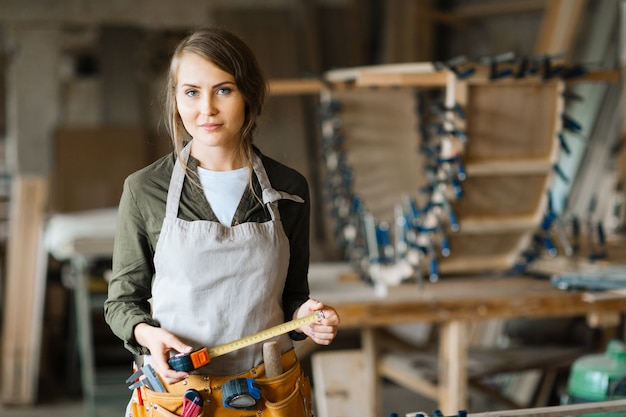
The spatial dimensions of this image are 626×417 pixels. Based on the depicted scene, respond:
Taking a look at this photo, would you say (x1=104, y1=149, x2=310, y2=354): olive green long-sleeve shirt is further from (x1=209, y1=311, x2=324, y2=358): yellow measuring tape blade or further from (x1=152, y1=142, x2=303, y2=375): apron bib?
(x1=209, y1=311, x2=324, y2=358): yellow measuring tape blade

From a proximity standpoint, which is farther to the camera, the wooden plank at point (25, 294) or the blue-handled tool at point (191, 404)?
the wooden plank at point (25, 294)

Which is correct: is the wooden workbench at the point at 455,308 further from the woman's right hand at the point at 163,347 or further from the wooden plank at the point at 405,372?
the woman's right hand at the point at 163,347

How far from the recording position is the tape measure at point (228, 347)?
4.85 ft

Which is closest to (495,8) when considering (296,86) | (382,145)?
(382,145)

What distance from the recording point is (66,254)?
488cm

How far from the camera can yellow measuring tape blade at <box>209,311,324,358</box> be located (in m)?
1.53

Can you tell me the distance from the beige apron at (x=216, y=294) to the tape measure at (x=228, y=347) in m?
0.04

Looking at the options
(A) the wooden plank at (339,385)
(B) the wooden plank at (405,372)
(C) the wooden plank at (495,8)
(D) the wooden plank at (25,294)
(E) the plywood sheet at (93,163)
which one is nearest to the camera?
(A) the wooden plank at (339,385)

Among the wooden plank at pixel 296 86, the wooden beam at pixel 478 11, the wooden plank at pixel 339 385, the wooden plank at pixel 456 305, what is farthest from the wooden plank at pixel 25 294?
the wooden beam at pixel 478 11

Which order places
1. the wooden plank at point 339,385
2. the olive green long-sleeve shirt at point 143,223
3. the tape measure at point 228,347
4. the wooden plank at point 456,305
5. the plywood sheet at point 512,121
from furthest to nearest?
the wooden plank at point 339,385 < the wooden plank at point 456,305 < the plywood sheet at point 512,121 < the olive green long-sleeve shirt at point 143,223 < the tape measure at point 228,347

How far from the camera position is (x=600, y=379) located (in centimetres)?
288

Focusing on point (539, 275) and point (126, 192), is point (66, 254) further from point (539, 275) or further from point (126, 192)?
point (126, 192)

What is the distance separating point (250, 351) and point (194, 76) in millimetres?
496

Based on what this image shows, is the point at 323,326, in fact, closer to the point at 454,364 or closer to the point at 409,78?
the point at 409,78
